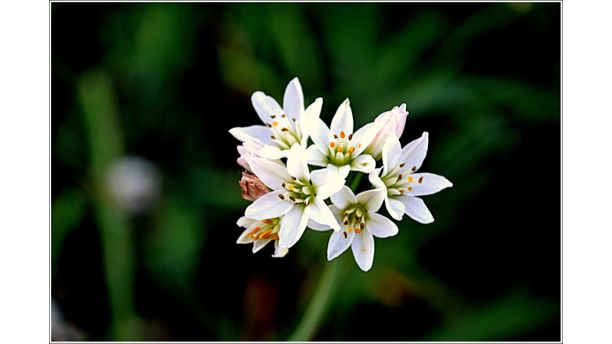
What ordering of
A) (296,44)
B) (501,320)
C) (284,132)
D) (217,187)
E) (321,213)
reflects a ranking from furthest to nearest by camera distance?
(296,44)
(217,187)
(501,320)
(284,132)
(321,213)

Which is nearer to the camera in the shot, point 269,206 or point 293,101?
point 269,206

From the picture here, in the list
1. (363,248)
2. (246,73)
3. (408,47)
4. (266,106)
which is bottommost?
(363,248)

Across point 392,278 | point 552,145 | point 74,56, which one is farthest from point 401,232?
point 74,56

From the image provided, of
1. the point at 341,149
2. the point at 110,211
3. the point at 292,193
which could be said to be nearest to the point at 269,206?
the point at 292,193

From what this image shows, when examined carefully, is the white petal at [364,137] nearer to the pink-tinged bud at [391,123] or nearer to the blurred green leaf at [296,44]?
the pink-tinged bud at [391,123]

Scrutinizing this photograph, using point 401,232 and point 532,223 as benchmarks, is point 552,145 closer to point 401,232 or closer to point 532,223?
point 532,223

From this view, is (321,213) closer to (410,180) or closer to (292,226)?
(292,226)

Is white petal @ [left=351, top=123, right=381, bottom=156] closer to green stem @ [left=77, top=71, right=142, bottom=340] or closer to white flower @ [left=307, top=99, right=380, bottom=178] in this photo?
white flower @ [left=307, top=99, right=380, bottom=178]

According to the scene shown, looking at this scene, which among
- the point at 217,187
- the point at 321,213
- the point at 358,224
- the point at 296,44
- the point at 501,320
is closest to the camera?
the point at 321,213
